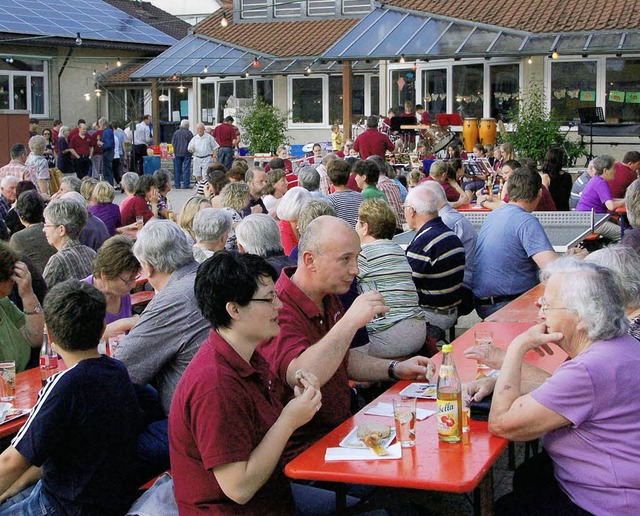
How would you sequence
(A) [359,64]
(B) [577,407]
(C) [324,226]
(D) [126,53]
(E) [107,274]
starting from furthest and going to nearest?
(D) [126,53] → (A) [359,64] → (E) [107,274] → (C) [324,226] → (B) [577,407]

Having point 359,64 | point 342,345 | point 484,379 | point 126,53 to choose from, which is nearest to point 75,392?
point 342,345

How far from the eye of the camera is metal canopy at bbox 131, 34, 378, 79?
83.5 feet

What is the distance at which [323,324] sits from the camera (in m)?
3.88

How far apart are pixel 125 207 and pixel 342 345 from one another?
249 inches

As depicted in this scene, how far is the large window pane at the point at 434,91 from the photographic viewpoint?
2402 cm

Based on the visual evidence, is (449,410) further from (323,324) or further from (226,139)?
(226,139)

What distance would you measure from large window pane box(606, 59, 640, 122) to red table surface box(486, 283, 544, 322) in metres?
16.7

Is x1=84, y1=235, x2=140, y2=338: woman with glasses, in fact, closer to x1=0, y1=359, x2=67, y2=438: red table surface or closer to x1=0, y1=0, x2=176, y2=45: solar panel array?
x1=0, y1=359, x2=67, y2=438: red table surface

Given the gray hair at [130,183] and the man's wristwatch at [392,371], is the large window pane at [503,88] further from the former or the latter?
the man's wristwatch at [392,371]

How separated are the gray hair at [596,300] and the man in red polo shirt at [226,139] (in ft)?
59.5

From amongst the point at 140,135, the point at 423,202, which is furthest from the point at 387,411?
the point at 140,135

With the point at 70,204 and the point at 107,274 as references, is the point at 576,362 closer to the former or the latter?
the point at 107,274

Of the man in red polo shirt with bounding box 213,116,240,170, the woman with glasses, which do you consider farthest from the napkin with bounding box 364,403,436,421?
the man in red polo shirt with bounding box 213,116,240,170

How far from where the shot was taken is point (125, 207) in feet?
31.0
